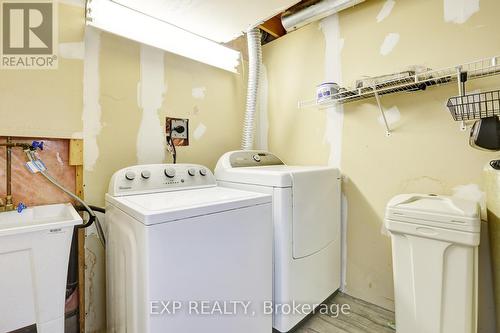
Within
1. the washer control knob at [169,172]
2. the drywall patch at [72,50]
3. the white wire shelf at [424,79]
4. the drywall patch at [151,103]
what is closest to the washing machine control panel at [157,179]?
the washer control knob at [169,172]

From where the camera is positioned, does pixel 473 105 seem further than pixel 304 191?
No

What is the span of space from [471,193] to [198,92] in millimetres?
1848

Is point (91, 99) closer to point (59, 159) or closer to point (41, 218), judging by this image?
point (59, 159)

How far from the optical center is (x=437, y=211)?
1176 millimetres

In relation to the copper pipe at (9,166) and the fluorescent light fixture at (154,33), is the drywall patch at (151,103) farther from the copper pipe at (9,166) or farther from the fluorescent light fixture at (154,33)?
the copper pipe at (9,166)

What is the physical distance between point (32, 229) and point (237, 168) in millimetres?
1057

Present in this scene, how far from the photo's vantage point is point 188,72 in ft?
6.15

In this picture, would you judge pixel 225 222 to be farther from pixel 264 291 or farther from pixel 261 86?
pixel 261 86

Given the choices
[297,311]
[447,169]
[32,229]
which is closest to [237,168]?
[297,311]

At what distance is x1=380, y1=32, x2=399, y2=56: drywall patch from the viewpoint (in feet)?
5.16

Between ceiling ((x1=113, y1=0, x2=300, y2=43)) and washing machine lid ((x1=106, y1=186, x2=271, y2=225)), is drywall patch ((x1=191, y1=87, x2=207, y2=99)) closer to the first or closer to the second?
ceiling ((x1=113, y1=0, x2=300, y2=43))

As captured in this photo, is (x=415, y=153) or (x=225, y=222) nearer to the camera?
(x=225, y=222)

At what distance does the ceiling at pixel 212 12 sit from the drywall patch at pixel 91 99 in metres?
0.28

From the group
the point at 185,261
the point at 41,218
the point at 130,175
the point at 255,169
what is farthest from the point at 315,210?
the point at 41,218
